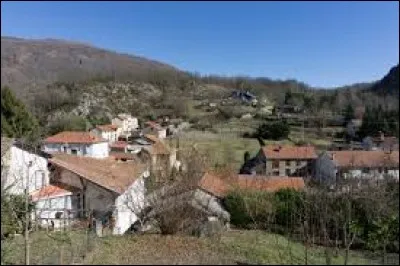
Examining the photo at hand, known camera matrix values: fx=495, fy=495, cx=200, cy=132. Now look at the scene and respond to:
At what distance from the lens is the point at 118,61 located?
25.6 meters

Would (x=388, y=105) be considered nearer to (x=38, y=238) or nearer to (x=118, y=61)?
(x=38, y=238)

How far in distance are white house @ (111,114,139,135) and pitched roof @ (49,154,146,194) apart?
19.2 meters

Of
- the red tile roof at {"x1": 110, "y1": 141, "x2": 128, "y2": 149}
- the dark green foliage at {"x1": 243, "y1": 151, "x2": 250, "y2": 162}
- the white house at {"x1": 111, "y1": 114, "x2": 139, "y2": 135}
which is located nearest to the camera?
the dark green foliage at {"x1": 243, "y1": 151, "x2": 250, "y2": 162}

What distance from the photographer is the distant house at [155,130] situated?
3955 cm

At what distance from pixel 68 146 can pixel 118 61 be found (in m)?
11.5

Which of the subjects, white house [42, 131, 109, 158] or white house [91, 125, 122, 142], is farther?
white house [91, 125, 122, 142]

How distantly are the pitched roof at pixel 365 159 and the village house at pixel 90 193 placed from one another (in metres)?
5.94

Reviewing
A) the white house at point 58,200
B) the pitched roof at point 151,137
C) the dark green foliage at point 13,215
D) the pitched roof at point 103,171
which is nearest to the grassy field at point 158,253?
the dark green foliage at point 13,215

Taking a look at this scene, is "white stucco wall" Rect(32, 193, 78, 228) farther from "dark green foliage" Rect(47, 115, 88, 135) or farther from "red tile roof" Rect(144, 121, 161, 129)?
"red tile roof" Rect(144, 121, 161, 129)

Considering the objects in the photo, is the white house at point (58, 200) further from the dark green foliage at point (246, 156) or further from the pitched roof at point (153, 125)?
the pitched roof at point (153, 125)

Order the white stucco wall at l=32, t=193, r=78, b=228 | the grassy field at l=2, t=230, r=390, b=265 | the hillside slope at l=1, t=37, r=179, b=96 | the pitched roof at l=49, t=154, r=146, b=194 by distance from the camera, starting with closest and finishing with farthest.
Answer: the grassy field at l=2, t=230, r=390, b=265 < the white stucco wall at l=32, t=193, r=78, b=228 < the pitched roof at l=49, t=154, r=146, b=194 < the hillside slope at l=1, t=37, r=179, b=96

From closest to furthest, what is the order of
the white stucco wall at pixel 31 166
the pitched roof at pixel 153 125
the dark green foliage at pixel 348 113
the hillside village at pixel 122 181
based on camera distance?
the dark green foliage at pixel 348 113 < the hillside village at pixel 122 181 < the white stucco wall at pixel 31 166 < the pitched roof at pixel 153 125

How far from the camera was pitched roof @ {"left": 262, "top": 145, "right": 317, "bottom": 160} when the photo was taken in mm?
23694

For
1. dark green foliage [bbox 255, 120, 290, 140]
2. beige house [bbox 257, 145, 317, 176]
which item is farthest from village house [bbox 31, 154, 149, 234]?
dark green foliage [bbox 255, 120, 290, 140]
